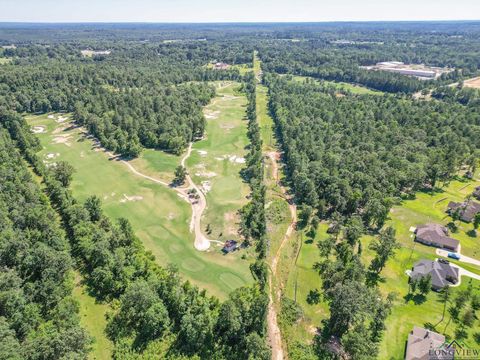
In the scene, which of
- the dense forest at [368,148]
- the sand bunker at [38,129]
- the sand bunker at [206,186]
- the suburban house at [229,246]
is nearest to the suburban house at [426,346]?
the dense forest at [368,148]

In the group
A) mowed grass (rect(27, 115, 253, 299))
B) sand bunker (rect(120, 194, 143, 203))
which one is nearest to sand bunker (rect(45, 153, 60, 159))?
mowed grass (rect(27, 115, 253, 299))

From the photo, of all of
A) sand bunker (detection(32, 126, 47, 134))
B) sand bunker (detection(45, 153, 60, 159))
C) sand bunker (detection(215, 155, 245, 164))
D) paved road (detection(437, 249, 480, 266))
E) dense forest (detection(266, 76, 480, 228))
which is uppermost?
dense forest (detection(266, 76, 480, 228))

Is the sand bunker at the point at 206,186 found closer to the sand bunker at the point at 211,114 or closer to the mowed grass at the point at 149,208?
the mowed grass at the point at 149,208

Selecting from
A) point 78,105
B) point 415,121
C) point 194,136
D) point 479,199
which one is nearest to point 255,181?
point 194,136

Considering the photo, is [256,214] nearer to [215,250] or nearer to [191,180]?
[215,250]

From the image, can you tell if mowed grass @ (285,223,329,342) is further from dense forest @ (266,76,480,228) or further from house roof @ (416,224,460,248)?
house roof @ (416,224,460,248)

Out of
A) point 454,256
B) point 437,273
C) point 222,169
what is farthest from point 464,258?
point 222,169

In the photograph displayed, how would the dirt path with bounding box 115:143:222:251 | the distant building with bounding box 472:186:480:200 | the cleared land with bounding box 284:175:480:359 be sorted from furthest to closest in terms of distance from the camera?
the distant building with bounding box 472:186:480:200 < the dirt path with bounding box 115:143:222:251 < the cleared land with bounding box 284:175:480:359
